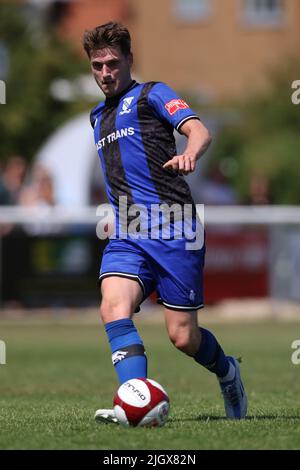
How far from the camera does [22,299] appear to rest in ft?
68.3

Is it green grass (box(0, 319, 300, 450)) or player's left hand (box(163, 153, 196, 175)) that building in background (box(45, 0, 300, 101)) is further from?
player's left hand (box(163, 153, 196, 175))

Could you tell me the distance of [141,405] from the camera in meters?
7.55

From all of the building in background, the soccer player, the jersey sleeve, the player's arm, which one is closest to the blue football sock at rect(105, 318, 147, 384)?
the soccer player

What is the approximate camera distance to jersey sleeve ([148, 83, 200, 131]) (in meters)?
8.05

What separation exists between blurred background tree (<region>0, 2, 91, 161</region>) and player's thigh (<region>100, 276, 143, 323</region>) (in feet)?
76.0

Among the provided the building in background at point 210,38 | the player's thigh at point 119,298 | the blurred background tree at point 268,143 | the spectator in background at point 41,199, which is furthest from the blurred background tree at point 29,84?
the player's thigh at point 119,298

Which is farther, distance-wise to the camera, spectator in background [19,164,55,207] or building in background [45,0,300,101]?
building in background [45,0,300,101]

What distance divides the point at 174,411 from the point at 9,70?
23.4 m

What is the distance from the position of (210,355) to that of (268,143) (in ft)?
71.2

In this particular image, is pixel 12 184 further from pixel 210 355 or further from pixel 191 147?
pixel 191 147

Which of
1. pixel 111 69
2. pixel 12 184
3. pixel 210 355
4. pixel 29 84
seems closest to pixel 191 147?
pixel 111 69

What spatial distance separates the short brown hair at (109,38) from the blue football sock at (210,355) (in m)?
1.82
